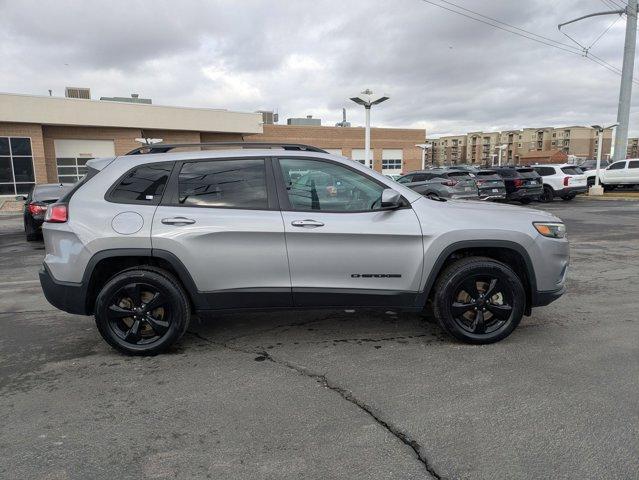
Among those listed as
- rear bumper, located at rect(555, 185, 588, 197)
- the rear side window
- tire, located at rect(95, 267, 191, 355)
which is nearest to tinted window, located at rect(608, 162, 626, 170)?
the rear side window

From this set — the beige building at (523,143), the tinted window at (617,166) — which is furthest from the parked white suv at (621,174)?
the beige building at (523,143)

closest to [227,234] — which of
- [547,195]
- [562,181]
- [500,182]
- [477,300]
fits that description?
[477,300]

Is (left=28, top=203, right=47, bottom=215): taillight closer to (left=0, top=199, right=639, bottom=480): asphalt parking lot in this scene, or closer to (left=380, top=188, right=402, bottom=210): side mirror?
(left=0, top=199, right=639, bottom=480): asphalt parking lot

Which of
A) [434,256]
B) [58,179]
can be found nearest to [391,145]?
[58,179]

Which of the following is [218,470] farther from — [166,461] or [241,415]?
[241,415]

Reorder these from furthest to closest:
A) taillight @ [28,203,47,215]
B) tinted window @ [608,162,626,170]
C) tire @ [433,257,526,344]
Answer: tinted window @ [608,162,626,170], taillight @ [28,203,47,215], tire @ [433,257,526,344]

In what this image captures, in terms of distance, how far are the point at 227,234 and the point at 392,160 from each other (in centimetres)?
4584

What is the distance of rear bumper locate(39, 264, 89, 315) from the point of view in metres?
4.02

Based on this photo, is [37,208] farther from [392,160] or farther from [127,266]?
[392,160]

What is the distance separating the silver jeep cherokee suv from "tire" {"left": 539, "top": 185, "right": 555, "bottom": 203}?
64.5ft

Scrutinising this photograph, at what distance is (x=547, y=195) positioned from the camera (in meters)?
22.2

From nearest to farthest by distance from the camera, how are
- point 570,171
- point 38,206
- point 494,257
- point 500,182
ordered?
1. point 494,257
2. point 38,206
3. point 500,182
4. point 570,171

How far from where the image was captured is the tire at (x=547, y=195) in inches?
863

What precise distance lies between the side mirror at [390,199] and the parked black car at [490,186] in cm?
1542
